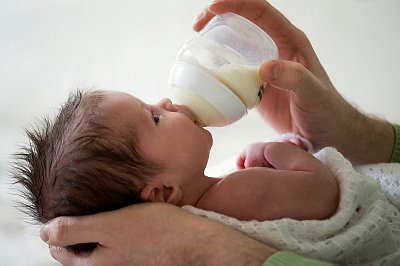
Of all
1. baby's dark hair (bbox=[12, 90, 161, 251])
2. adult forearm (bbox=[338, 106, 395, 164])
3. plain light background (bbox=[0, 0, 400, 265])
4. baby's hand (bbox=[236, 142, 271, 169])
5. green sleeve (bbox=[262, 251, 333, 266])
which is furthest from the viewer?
plain light background (bbox=[0, 0, 400, 265])

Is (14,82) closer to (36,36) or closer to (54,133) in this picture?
(36,36)

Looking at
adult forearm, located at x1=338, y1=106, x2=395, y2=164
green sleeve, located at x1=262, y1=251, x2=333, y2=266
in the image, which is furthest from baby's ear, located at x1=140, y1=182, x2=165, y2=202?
adult forearm, located at x1=338, y1=106, x2=395, y2=164

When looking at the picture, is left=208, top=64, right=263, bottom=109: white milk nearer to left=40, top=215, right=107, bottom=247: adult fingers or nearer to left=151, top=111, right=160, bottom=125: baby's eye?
left=151, top=111, right=160, bottom=125: baby's eye

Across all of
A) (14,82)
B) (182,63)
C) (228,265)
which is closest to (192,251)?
(228,265)

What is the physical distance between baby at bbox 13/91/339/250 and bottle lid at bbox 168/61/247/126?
0.09ft

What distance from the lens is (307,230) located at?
0.77m

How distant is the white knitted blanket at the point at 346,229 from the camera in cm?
75

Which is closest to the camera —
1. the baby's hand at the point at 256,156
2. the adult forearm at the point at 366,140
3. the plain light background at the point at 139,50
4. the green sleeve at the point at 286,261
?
the green sleeve at the point at 286,261

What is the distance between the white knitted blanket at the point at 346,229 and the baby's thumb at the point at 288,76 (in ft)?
0.45

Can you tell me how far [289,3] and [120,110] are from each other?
3.46ft

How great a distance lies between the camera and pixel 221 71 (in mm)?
764

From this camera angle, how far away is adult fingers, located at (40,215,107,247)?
2.40 ft

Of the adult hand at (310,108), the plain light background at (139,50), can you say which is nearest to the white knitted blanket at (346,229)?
the adult hand at (310,108)

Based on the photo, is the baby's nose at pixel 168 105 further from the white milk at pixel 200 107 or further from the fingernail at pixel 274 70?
the fingernail at pixel 274 70
